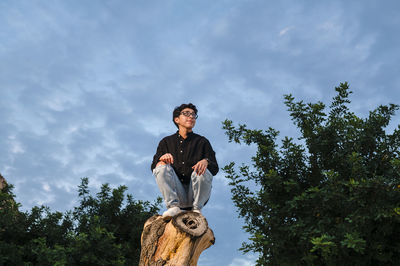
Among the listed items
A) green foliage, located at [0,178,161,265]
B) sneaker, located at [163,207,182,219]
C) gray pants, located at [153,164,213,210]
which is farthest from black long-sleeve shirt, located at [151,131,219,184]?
green foliage, located at [0,178,161,265]

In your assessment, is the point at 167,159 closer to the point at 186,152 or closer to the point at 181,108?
the point at 186,152

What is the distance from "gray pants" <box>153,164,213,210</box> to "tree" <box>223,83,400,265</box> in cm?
225

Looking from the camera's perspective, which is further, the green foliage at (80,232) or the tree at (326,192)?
the green foliage at (80,232)

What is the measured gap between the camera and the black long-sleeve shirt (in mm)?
6621

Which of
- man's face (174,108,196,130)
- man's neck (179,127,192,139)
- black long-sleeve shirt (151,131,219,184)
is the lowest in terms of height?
black long-sleeve shirt (151,131,219,184)

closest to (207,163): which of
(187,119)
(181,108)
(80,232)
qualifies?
(187,119)

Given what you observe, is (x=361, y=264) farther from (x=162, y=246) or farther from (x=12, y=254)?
(x=12, y=254)

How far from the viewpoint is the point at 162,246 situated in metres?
6.13

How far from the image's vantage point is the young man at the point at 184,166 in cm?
636

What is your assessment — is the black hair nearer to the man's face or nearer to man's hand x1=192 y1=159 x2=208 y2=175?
the man's face

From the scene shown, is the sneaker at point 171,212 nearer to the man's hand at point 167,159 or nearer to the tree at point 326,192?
the man's hand at point 167,159

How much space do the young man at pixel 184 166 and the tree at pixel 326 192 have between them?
7.46 ft

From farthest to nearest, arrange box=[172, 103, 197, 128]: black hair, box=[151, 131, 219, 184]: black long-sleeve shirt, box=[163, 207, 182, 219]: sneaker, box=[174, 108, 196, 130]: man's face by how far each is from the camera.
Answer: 1. box=[172, 103, 197, 128]: black hair
2. box=[174, 108, 196, 130]: man's face
3. box=[151, 131, 219, 184]: black long-sleeve shirt
4. box=[163, 207, 182, 219]: sneaker

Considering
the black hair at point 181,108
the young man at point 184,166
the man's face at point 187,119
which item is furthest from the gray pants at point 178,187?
the black hair at point 181,108
